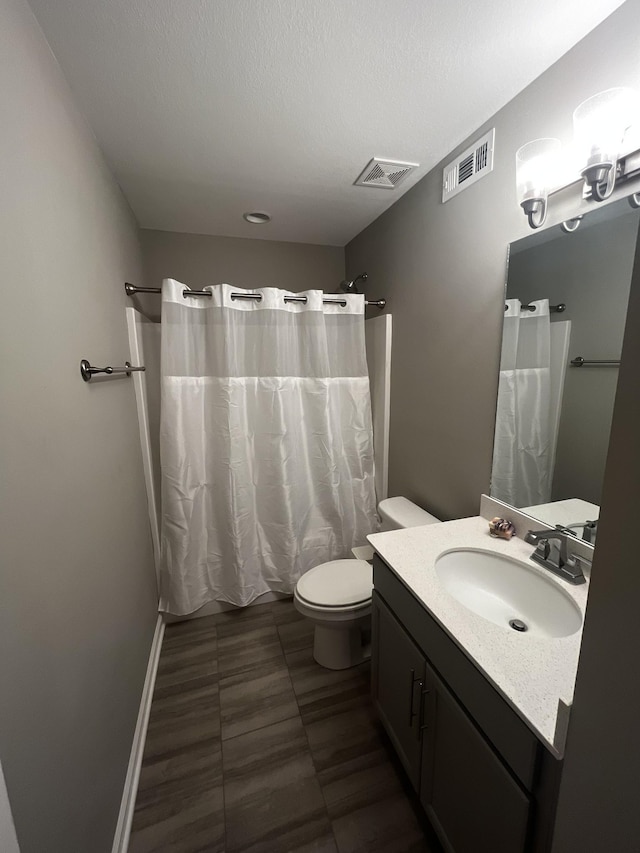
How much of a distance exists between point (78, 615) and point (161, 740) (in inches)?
38.3

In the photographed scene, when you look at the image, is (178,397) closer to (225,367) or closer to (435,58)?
(225,367)

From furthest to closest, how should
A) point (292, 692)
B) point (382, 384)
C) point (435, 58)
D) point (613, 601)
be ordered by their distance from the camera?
point (382, 384) < point (292, 692) < point (435, 58) < point (613, 601)

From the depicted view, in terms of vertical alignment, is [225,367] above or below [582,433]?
above

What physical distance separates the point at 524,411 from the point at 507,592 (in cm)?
64

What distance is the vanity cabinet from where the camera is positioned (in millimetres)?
685

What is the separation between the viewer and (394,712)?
1239 millimetres

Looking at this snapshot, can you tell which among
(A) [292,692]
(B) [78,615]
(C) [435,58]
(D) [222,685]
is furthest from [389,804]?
(C) [435,58]

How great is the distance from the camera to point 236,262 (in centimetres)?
233

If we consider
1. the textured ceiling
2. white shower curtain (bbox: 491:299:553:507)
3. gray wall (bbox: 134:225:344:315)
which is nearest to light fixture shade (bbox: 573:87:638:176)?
the textured ceiling

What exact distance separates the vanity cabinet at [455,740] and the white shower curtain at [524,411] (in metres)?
0.61

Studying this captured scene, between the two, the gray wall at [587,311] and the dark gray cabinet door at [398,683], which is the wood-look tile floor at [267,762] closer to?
the dark gray cabinet door at [398,683]

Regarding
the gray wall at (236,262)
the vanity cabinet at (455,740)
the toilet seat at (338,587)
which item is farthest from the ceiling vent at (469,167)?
the toilet seat at (338,587)

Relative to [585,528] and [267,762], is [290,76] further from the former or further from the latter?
[267,762]

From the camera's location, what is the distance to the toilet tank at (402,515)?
1.73 m
